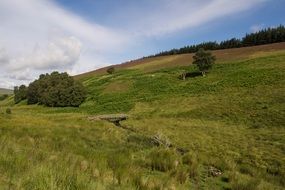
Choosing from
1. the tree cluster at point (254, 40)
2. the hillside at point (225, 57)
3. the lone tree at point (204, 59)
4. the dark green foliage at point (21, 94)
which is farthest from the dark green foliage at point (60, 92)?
the tree cluster at point (254, 40)

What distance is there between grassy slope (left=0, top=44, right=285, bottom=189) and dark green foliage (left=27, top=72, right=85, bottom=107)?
313cm

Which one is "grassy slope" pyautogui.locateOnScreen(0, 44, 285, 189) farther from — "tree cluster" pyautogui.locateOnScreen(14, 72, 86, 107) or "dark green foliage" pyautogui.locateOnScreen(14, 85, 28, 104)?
"dark green foliage" pyautogui.locateOnScreen(14, 85, 28, 104)

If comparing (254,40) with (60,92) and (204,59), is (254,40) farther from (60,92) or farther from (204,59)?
(60,92)

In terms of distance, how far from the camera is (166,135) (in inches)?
1099

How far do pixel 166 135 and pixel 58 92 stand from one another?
5671 centimetres

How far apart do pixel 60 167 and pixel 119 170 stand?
2.80 metres

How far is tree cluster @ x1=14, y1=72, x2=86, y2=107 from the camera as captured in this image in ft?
254

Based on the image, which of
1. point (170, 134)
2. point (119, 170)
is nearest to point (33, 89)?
point (170, 134)

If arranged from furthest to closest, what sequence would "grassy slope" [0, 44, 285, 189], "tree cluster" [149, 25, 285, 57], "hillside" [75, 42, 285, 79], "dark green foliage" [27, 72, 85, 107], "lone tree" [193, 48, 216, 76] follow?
"tree cluster" [149, 25, 285, 57]
"hillside" [75, 42, 285, 79]
"dark green foliage" [27, 72, 85, 107]
"lone tree" [193, 48, 216, 76]
"grassy slope" [0, 44, 285, 189]

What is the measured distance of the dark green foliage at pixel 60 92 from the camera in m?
77.3

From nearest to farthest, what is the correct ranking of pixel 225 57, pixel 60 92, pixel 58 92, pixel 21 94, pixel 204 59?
pixel 204 59
pixel 60 92
pixel 58 92
pixel 225 57
pixel 21 94

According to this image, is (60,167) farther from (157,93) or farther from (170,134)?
(157,93)

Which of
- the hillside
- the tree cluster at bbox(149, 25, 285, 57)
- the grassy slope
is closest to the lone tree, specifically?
the grassy slope

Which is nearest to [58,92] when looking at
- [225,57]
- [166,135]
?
[225,57]
